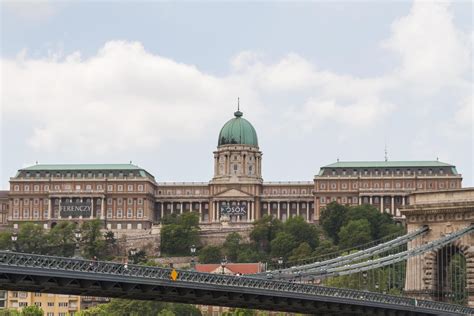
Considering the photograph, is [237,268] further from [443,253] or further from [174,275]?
[174,275]

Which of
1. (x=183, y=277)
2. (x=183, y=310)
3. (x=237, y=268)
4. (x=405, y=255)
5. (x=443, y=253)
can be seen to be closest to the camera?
(x=183, y=277)

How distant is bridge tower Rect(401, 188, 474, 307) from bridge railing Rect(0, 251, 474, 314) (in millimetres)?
7690

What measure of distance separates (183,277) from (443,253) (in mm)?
27161

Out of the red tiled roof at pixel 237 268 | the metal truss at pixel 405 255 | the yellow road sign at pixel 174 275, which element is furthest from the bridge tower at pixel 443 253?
the red tiled roof at pixel 237 268

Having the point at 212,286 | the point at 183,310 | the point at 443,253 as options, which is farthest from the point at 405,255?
the point at 183,310

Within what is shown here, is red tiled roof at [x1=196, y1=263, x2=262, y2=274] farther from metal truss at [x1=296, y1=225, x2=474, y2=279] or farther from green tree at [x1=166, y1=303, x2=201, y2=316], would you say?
metal truss at [x1=296, y1=225, x2=474, y2=279]

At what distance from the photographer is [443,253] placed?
94.6 m

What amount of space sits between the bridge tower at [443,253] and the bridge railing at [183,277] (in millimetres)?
7690

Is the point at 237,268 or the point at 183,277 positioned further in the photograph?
the point at 237,268

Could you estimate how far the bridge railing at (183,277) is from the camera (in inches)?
2559

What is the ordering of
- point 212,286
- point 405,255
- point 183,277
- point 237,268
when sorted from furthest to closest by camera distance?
point 237,268 → point 405,255 → point 183,277 → point 212,286

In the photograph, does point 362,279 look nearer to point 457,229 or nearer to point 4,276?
point 457,229

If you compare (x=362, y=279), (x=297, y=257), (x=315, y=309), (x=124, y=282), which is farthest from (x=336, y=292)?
(x=297, y=257)

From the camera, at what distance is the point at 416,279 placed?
9475 cm
